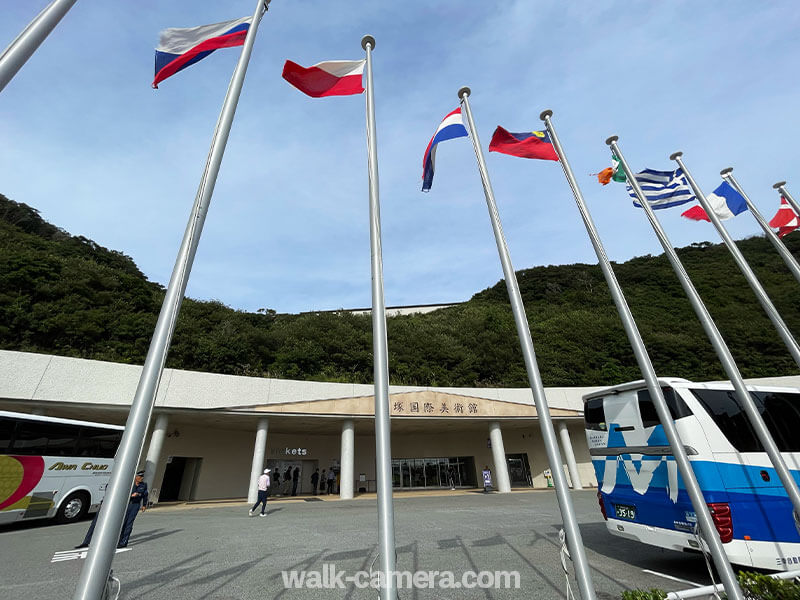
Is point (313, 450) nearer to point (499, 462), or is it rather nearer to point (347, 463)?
point (347, 463)

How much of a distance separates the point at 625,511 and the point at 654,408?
200 centimetres

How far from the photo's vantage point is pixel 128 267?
4509 centimetres

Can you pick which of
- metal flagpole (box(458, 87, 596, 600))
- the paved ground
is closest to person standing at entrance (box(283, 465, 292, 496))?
the paved ground

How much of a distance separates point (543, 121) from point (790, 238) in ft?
243

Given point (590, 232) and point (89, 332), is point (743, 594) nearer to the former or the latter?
point (590, 232)

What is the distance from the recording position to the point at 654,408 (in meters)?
5.70

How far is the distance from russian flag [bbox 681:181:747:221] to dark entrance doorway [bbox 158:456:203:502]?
24.7 meters

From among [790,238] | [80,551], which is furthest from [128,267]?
[790,238]

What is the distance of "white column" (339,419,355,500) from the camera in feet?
65.2

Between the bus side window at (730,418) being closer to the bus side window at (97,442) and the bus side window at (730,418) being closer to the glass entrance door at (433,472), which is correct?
the bus side window at (97,442)

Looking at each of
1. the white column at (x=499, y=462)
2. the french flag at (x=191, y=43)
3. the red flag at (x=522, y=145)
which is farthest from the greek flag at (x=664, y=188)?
the white column at (x=499, y=462)

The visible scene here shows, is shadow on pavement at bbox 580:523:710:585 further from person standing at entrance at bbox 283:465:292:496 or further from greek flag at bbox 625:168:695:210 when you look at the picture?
person standing at entrance at bbox 283:465:292:496

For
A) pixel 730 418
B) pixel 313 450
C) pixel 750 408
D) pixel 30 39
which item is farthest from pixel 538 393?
pixel 313 450

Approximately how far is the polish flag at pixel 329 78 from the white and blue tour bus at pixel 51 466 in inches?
482
